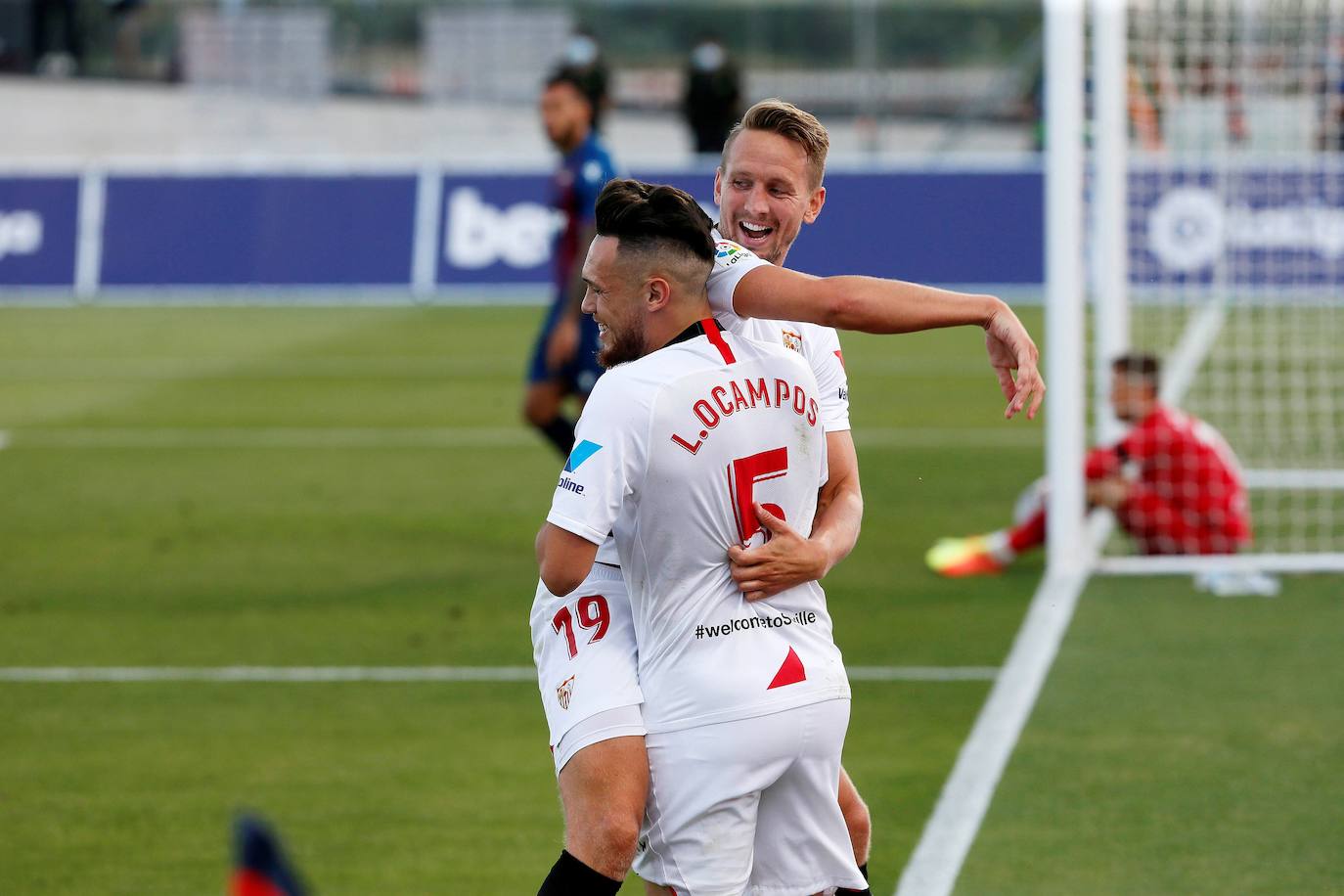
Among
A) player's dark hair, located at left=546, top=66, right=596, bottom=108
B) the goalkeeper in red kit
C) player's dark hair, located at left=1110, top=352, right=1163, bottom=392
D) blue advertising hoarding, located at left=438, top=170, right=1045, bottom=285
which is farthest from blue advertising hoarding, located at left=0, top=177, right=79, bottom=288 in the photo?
player's dark hair, located at left=1110, top=352, right=1163, bottom=392

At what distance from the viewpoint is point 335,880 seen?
5.93 m

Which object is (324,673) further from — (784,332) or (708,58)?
(708,58)

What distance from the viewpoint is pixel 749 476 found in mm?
3934

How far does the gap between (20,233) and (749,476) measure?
20.9 m

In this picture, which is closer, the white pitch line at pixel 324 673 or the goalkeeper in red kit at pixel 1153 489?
the white pitch line at pixel 324 673

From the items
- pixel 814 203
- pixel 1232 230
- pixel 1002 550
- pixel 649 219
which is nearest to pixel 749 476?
pixel 649 219

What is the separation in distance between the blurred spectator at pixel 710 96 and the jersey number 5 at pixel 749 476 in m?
23.5

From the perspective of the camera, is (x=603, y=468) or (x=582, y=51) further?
(x=582, y=51)

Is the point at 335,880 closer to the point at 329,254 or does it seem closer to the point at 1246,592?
the point at 1246,592

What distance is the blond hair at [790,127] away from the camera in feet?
13.9

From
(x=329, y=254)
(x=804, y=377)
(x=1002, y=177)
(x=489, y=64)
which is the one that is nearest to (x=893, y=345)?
(x=1002, y=177)

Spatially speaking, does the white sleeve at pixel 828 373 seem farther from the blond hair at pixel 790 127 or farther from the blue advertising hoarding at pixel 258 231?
the blue advertising hoarding at pixel 258 231

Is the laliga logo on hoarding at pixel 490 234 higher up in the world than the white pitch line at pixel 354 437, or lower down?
higher up

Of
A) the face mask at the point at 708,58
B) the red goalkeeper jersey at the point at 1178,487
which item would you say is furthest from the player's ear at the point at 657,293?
the face mask at the point at 708,58
